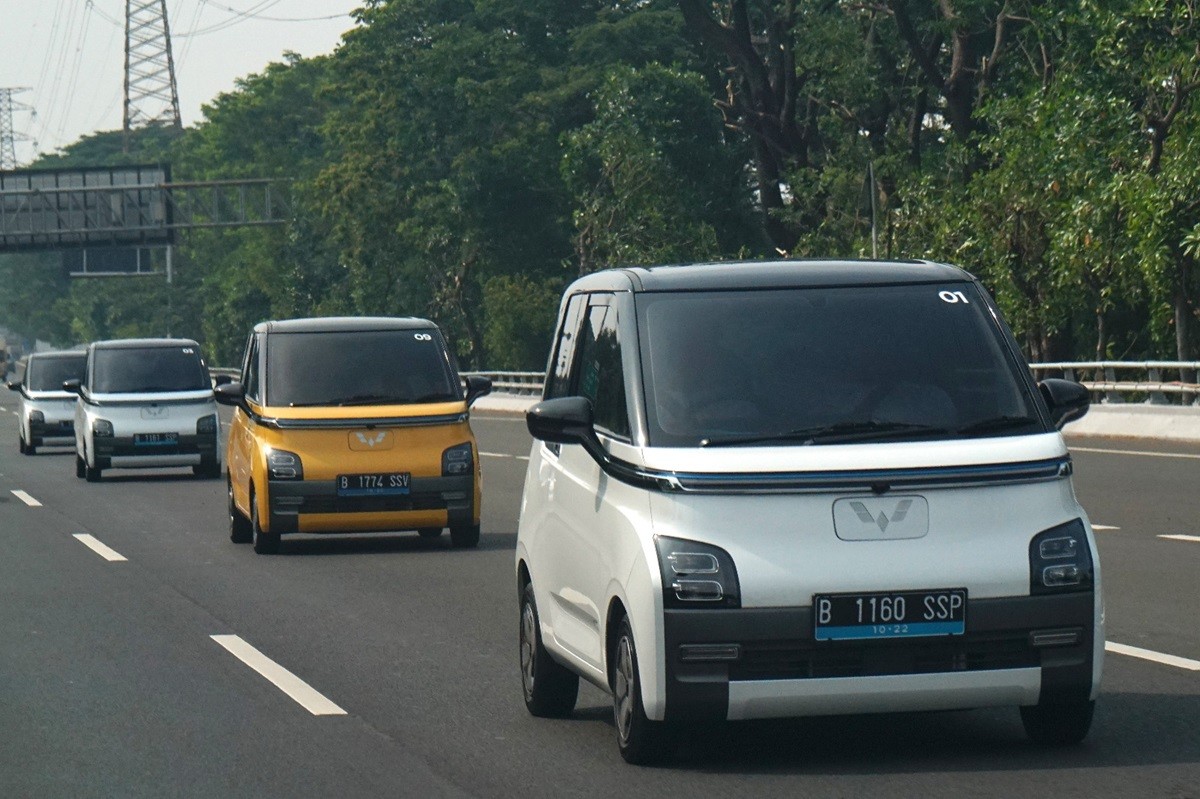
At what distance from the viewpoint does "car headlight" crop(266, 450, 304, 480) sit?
16.7m

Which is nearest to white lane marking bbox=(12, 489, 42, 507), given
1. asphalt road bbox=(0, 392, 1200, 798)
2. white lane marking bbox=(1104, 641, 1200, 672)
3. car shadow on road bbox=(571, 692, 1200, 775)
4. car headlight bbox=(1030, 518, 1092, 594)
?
asphalt road bbox=(0, 392, 1200, 798)

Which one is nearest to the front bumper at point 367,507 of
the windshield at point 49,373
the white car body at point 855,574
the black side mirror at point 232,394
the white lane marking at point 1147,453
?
the black side mirror at point 232,394

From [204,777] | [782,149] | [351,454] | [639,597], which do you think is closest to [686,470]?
[639,597]

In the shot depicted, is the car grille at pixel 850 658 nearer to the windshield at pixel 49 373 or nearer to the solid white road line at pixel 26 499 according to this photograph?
the solid white road line at pixel 26 499

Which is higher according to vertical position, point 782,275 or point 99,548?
point 782,275

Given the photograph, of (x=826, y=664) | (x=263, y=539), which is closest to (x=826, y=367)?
(x=826, y=664)

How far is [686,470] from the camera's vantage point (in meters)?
7.10

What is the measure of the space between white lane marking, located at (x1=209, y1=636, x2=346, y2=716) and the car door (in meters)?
1.24

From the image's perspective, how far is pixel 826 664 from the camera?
22.9ft

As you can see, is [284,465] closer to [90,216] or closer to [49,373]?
[49,373]

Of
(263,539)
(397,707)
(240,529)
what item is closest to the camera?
(397,707)

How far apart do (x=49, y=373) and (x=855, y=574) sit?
104 feet

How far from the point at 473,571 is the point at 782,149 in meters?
42.5

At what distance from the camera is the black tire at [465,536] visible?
1700 cm
